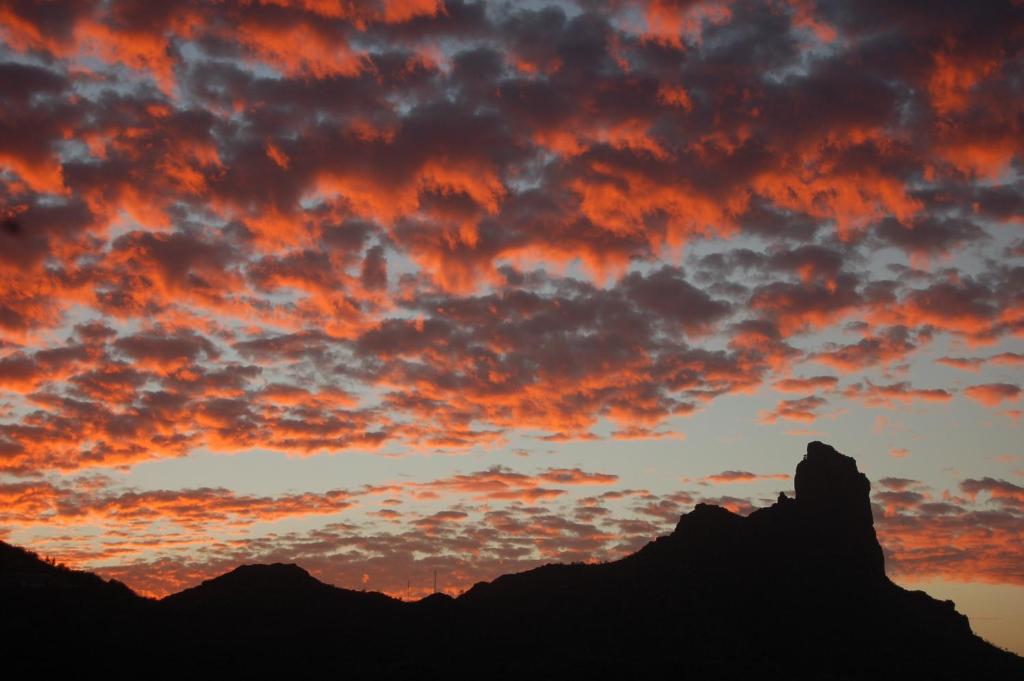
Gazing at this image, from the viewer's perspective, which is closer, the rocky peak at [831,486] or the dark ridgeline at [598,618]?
the dark ridgeline at [598,618]

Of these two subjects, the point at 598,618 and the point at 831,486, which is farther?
the point at 831,486

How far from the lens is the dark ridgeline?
93500mm

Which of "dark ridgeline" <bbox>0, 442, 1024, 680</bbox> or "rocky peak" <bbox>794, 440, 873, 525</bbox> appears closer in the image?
"dark ridgeline" <bbox>0, 442, 1024, 680</bbox>

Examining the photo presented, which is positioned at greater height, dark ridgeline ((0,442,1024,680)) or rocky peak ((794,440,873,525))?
rocky peak ((794,440,873,525))

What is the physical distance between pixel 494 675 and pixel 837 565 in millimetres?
81262

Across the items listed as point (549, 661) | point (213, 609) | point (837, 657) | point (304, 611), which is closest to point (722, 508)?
point (837, 657)

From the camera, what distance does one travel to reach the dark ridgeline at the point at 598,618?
9350 centimetres

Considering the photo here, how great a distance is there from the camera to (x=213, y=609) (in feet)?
380

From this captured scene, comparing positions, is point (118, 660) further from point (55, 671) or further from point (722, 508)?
point (722, 508)

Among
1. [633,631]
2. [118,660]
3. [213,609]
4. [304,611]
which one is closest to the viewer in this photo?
[118,660]

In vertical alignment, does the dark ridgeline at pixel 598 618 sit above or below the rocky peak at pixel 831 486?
below

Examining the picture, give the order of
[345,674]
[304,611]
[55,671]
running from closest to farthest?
[55,671], [345,674], [304,611]

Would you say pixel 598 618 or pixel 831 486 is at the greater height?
pixel 831 486

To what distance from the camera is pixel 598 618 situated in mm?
144500
